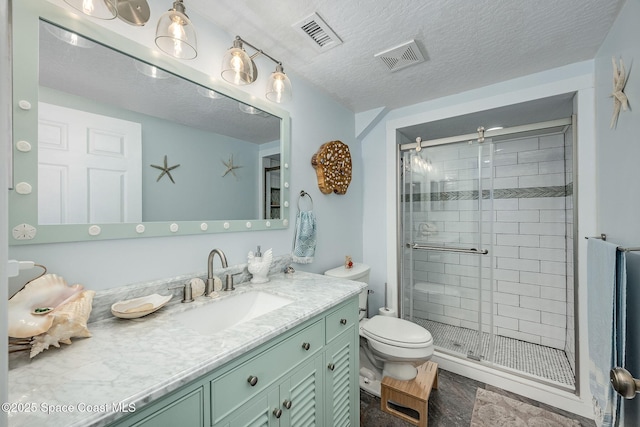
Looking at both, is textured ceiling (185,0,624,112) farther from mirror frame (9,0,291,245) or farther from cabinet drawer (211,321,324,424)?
cabinet drawer (211,321,324,424)

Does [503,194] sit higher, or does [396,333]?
[503,194]

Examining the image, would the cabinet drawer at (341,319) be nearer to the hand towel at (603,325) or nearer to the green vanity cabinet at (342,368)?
the green vanity cabinet at (342,368)

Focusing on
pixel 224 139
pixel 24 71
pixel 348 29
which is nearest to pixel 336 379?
pixel 224 139

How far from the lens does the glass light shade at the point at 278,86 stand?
4.55ft

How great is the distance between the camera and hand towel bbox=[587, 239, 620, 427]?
1.00m

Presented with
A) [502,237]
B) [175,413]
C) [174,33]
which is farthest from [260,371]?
[502,237]

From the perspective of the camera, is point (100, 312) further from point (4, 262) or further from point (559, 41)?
point (559, 41)

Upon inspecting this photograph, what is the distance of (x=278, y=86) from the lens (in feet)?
4.58

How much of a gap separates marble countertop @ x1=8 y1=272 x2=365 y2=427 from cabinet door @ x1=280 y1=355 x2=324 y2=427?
228 millimetres

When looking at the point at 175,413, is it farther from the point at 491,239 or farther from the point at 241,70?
the point at 491,239

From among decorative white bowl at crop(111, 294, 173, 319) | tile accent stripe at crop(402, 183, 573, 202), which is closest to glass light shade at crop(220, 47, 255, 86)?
decorative white bowl at crop(111, 294, 173, 319)

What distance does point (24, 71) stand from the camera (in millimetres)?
819

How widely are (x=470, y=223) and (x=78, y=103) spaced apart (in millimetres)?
2596

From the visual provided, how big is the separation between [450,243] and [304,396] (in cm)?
187
